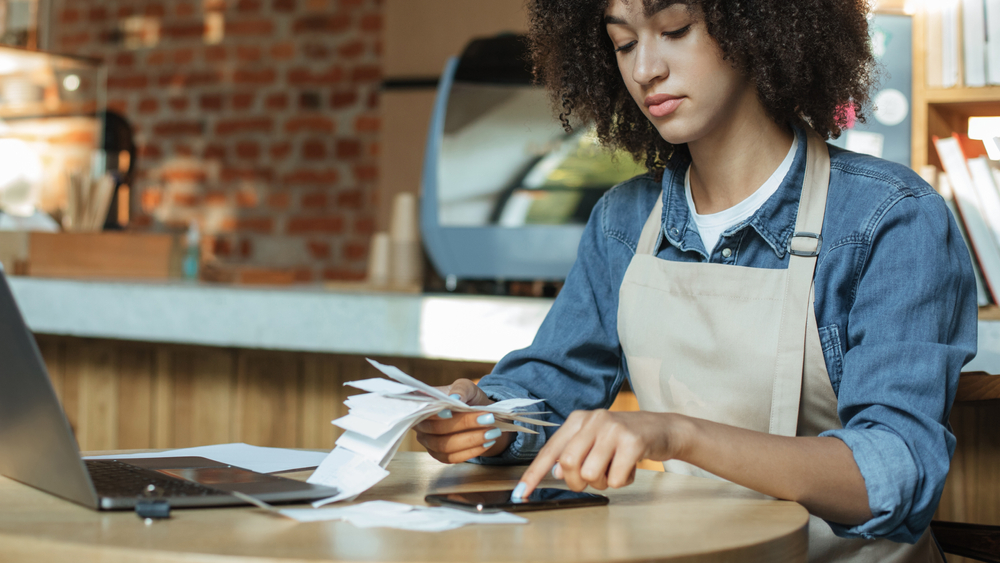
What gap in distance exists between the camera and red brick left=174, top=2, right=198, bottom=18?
12.2 feet

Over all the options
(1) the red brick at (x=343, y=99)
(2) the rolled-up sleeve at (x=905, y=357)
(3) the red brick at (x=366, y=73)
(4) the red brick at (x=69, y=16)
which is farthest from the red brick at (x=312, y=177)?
(2) the rolled-up sleeve at (x=905, y=357)

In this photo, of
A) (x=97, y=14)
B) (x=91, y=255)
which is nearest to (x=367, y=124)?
(x=97, y=14)

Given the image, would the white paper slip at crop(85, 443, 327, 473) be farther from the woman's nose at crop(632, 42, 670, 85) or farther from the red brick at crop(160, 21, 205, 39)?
the red brick at crop(160, 21, 205, 39)

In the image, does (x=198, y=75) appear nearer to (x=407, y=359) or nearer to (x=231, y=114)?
(x=231, y=114)

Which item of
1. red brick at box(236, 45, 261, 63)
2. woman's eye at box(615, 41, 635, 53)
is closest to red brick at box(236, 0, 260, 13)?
red brick at box(236, 45, 261, 63)

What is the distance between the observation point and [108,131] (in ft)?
8.63

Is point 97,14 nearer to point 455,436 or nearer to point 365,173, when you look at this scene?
point 365,173

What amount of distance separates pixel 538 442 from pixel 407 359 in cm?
78

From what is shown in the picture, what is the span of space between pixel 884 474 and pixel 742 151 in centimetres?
40

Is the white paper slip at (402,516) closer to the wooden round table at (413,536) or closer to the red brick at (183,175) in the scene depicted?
the wooden round table at (413,536)

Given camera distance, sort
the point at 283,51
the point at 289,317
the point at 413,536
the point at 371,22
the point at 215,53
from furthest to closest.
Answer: the point at 215,53
the point at 283,51
the point at 371,22
the point at 289,317
the point at 413,536

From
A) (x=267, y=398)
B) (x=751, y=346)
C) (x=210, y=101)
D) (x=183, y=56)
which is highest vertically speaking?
(x=183, y=56)

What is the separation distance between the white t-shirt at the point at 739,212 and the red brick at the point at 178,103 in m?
3.09

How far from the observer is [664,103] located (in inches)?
38.0
